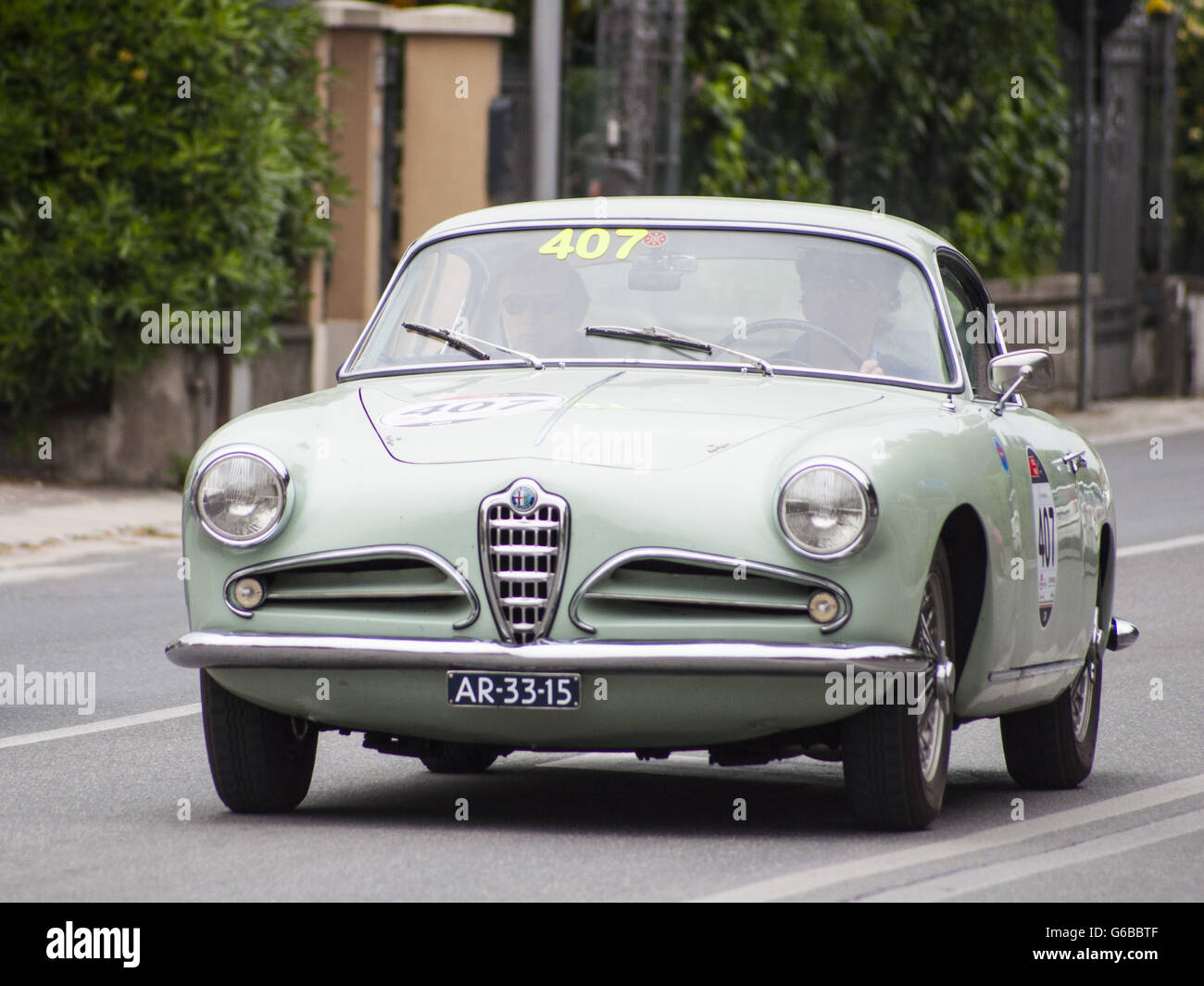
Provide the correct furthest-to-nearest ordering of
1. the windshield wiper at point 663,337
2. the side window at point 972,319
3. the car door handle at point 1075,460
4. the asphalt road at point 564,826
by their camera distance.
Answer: the car door handle at point 1075,460 → the side window at point 972,319 → the windshield wiper at point 663,337 → the asphalt road at point 564,826

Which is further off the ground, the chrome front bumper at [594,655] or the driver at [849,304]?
the driver at [849,304]

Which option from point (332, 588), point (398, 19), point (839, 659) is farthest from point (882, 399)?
point (398, 19)

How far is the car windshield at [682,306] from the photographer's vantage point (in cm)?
743

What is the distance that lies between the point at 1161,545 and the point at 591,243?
352 inches

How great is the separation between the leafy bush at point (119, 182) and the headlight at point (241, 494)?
10851 mm

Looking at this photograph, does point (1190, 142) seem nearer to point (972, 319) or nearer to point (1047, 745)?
point (972, 319)

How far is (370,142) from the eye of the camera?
22.6 metres

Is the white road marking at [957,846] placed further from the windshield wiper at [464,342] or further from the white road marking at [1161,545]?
the white road marking at [1161,545]

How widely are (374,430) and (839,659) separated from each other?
1.37m

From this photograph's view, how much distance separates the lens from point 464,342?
7.55m

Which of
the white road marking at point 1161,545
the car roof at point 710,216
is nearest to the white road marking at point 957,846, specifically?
the car roof at point 710,216

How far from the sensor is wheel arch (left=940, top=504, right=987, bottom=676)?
6.91m

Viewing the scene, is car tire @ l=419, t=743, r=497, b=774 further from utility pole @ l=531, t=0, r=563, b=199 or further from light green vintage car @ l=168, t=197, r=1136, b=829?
utility pole @ l=531, t=0, r=563, b=199

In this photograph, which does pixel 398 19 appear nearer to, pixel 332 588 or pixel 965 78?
pixel 965 78
